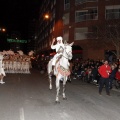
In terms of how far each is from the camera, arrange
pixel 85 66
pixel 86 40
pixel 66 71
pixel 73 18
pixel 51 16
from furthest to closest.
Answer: pixel 51 16, pixel 73 18, pixel 86 40, pixel 85 66, pixel 66 71

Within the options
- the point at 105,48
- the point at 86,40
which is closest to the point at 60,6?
the point at 86,40

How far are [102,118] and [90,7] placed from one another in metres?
37.1

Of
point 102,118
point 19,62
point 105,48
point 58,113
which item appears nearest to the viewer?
point 102,118

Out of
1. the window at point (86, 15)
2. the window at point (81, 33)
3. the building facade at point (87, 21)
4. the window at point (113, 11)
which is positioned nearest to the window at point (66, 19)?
the building facade at point (87, 21)

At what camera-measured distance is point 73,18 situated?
47625 mm

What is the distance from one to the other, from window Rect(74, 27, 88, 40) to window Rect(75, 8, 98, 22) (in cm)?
176

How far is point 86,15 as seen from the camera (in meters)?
Answer: 44.9

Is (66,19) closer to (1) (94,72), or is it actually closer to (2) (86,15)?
(2) (86,15)

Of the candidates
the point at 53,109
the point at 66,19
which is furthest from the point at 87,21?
the point at 53,109

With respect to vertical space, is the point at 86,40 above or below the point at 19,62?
above

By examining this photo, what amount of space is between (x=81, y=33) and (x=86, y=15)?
327 cm

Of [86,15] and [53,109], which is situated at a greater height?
[86,15]

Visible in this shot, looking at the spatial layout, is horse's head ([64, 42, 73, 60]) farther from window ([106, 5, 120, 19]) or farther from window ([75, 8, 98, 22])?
window ([75, 8, 98, 22])

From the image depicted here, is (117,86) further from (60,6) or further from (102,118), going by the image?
→ (60,6)
